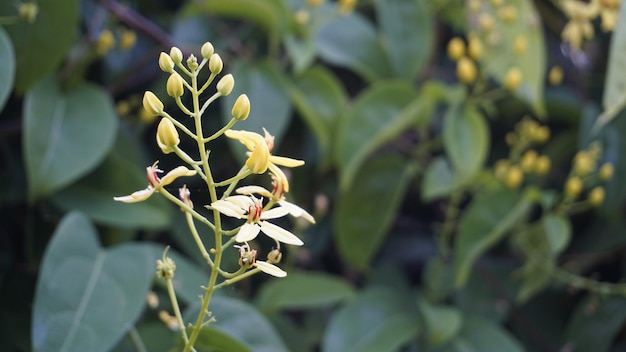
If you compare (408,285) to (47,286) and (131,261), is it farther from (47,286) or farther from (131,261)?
(47,286)

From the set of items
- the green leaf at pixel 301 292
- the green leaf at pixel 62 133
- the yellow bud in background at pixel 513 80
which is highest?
the green leaf at pixel 62 133

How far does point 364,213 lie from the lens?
3.22 ft

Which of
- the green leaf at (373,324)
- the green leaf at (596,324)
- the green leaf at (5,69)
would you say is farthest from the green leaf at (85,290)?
the green leaf at (596,324)

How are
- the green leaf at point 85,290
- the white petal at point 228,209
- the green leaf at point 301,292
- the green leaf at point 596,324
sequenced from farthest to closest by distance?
the green leaf at point 596,324
the green leaf at point 301,292
the green leaf at point 85,290
the white petal at point 228,209

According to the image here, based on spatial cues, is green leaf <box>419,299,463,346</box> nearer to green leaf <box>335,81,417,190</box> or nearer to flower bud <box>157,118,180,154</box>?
green leaf <box>335,81,417,190</box>

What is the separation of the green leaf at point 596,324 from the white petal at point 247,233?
28.8 inches

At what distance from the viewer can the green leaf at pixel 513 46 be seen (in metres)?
0.97

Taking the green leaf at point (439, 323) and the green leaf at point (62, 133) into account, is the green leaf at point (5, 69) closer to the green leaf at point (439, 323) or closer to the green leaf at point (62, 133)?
the green leaf at point (62, 133)

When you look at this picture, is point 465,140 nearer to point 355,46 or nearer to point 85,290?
point 355,46

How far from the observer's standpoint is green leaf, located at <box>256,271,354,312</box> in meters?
0.83

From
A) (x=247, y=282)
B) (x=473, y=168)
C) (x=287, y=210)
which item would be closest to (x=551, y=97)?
(x=473, y=168)

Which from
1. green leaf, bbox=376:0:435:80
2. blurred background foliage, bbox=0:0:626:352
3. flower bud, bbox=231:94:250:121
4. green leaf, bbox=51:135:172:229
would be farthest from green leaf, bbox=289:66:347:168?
flower bud, bbox=231:94:250:121

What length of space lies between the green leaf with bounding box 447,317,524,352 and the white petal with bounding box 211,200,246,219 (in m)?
0.64

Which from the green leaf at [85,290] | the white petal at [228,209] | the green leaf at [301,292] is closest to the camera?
the white petal at [228,209]
